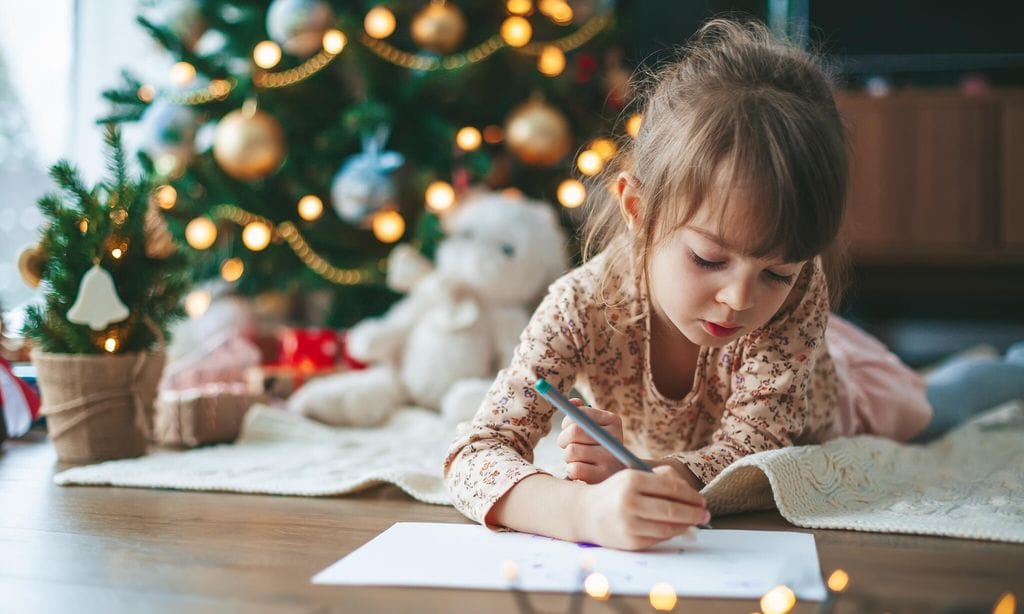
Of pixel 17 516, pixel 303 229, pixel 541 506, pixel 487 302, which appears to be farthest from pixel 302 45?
pixel 541 506

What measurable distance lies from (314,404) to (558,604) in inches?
40.8

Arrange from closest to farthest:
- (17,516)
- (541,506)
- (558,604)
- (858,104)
Result: 1. (558,604)
2. (541,506)
3. (17,516)
4. (858,104)

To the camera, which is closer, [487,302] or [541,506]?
[541,506]

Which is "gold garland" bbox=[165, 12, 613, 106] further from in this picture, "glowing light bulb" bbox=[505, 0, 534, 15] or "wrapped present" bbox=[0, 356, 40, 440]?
"wrapped present" bbox=[0, 356, 40, 440]

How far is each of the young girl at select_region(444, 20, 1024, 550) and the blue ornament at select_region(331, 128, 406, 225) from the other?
77cm

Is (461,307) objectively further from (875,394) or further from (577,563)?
(577,563)

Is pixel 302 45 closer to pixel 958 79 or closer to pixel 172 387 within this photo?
pixel 172 387

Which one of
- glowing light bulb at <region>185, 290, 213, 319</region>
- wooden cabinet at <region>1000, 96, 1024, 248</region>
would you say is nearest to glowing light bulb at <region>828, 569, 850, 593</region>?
glowing light bulb at <region>185, 290, 213, 319</region>

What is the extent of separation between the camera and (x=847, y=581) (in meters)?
0.72

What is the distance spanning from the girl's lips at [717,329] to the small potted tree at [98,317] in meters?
0.76

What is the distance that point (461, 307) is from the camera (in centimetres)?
176

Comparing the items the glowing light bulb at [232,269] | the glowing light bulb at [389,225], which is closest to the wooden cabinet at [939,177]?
the glowing light bulb at [389,225]

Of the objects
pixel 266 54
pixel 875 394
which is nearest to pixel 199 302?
pixel 266 54

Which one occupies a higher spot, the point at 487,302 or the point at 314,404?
the point at 487,302
